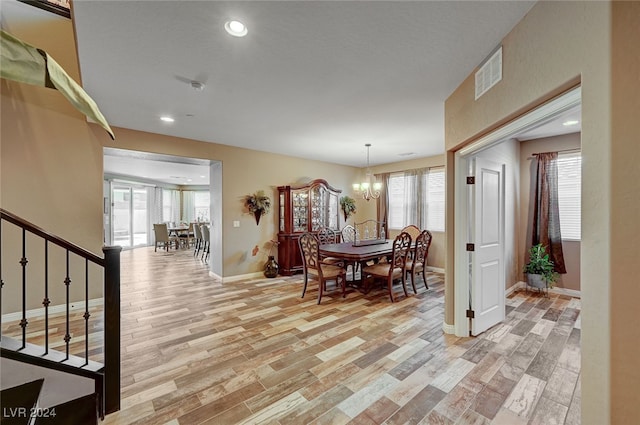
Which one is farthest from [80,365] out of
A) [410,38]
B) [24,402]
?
[410,38]

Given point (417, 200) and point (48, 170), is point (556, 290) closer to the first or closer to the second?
point (417, 200)

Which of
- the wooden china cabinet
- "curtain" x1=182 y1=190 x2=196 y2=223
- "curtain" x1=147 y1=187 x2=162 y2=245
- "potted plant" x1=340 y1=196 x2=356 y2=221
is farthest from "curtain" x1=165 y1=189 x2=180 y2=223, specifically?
"potted plant" x1=340 y1=196 x2=356 y2=221

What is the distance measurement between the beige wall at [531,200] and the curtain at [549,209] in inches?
4.5

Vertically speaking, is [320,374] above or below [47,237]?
below

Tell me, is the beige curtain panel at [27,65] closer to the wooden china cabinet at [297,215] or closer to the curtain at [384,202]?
the wooden china cabinet at [297,215]

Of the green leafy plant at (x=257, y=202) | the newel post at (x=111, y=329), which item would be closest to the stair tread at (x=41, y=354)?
the newel post at (x=111, y=329)

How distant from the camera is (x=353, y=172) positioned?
7477 millimetres

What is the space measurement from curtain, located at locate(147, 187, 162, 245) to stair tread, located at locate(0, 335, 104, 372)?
392 inches

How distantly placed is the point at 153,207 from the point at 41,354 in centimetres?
1028

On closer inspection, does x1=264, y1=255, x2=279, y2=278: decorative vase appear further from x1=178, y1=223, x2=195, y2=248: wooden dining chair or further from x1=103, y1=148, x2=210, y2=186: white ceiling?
x1=178, y1=223, x2=195, y2=248: wooden dining chair

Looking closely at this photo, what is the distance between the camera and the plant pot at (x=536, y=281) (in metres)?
4.23

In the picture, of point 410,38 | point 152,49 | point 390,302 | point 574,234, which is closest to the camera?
point 410,38

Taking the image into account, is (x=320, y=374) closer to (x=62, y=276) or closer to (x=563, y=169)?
(x=62, y=276)

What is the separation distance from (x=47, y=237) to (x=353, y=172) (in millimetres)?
6530
